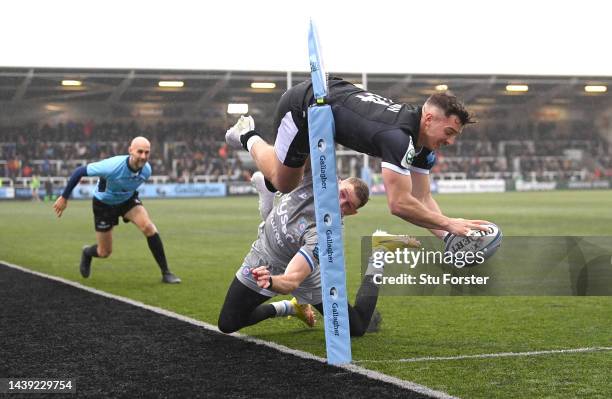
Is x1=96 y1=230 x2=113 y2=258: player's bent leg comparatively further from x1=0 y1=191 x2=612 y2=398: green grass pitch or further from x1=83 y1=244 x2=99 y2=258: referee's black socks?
x1=0 y1=191 x2=612 y2=398: green grass pitch

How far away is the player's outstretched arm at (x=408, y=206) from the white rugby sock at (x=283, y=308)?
1.87 meters

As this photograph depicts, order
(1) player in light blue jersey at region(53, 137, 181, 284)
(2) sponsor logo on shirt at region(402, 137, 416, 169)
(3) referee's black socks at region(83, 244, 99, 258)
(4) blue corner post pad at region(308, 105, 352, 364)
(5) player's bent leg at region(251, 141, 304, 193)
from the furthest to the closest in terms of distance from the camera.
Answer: (3) referee's black socks at region(83, 244, 99, 258) < (1) player in light blue jersey at region(53, 137, 181, 284) < (5) player's bent leg at region(251, 141, 304, 193) < (4) blue corner post pad at region(308, 105, 352, 364) < (2) sponsor logo on shirt at region(402, 137, 416, 169)

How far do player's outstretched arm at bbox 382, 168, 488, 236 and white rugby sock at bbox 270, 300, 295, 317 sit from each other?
187 cm

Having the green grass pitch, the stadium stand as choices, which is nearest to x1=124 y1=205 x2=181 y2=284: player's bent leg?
the green grass pitch

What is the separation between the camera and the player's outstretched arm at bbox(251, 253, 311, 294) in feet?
19.3

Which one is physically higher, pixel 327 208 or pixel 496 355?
pixel 327 208

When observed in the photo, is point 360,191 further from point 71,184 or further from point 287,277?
point 71,184

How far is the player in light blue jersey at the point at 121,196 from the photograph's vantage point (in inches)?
444

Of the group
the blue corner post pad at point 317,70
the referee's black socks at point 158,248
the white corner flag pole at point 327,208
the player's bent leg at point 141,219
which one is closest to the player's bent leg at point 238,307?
the white corner flag pole at point 327,208

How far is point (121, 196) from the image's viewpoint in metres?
11.7

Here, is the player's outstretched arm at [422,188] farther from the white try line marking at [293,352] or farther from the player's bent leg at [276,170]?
the white try line marking at [293,352]

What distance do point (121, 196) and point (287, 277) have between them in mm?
5903

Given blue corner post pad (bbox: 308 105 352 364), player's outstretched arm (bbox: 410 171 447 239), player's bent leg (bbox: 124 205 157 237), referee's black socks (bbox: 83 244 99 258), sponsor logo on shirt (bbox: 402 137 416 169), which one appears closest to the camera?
sponsor logo on shirt (bbox: 402 137 416 169)

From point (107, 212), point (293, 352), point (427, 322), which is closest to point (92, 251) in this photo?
point (107, 212)
